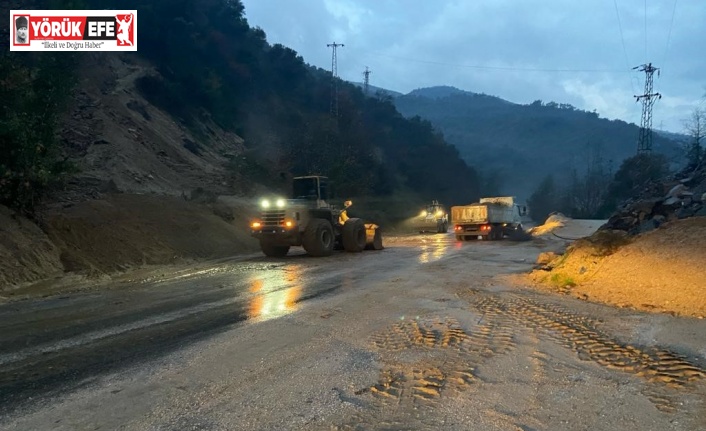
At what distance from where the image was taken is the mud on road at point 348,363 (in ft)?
14.4

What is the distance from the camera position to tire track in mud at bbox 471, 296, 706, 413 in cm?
500

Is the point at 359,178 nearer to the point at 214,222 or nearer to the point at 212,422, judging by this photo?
the point at 214,222

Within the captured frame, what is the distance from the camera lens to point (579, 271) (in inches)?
431

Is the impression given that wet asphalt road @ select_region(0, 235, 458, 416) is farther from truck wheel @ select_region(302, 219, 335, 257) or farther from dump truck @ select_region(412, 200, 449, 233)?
dump truck @ select_region(412, 200, 449, 233)

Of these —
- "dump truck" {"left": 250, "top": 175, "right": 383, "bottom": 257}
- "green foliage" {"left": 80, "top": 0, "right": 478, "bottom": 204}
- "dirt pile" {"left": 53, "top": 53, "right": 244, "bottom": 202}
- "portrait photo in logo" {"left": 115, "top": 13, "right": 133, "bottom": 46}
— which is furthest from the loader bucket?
"green foliage" {"left": 80, "top": 0, "right": 478, "bottom": 204}

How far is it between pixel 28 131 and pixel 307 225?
8.80 metres

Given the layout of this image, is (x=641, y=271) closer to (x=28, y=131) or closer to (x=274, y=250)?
(x=274, y=250)

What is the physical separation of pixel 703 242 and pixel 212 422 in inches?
351

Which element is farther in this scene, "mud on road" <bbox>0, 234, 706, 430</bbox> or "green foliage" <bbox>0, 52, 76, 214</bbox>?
"green foliage" <bbox>0, 52, 76, 214</bbox>

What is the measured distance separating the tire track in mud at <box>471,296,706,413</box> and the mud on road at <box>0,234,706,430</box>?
1.0 inches

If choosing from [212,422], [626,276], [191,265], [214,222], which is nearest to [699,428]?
[212,422]

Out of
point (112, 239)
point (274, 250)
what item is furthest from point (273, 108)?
point (112, 239)

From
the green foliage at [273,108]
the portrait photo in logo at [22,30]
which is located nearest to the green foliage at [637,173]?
the green foliage at [273,108]

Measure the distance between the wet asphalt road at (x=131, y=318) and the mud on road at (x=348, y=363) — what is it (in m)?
0.04
